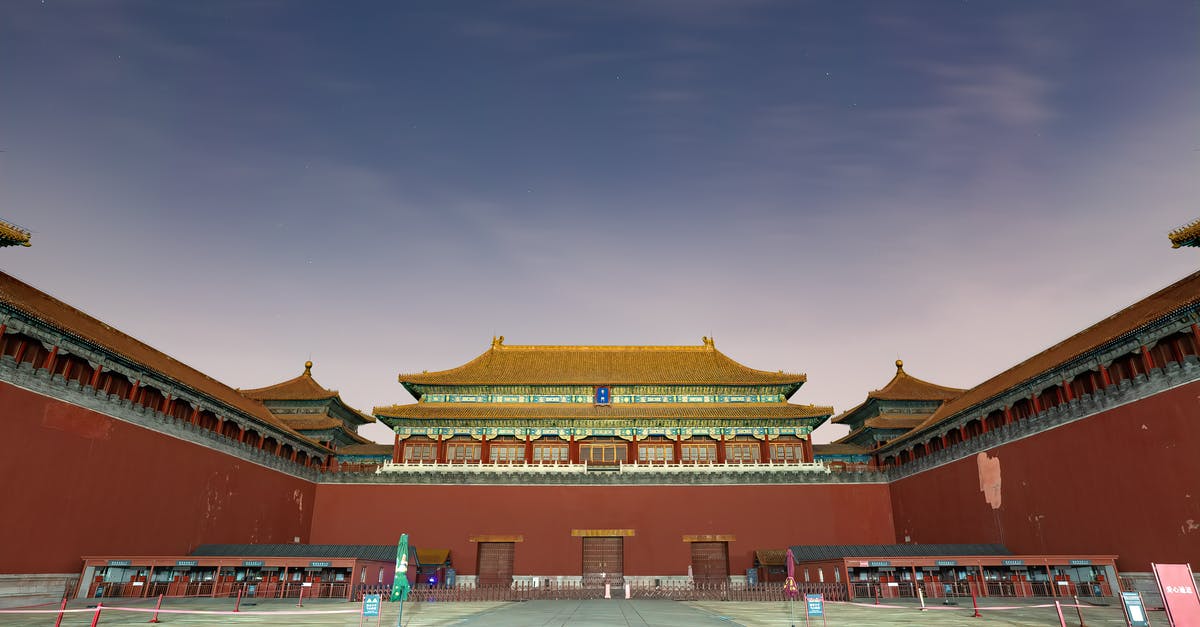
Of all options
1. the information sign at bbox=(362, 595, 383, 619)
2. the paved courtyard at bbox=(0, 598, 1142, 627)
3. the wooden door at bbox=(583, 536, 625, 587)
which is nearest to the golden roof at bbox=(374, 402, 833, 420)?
the wooden door at bbox=(583, 536, 625, 587)

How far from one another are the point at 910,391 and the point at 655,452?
59.6 ft

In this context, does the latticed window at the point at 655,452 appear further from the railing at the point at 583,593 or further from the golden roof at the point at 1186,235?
the golden roof at the point at 1186,235

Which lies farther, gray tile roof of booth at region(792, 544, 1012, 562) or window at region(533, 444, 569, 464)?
window at region(533, 444, 569, 464)

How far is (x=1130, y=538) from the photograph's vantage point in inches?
856

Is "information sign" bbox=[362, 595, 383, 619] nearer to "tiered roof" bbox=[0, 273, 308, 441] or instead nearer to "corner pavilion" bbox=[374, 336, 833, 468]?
"tiered roof" bbox=[0, 273, 308, 441]

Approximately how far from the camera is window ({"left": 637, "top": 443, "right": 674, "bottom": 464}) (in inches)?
1560

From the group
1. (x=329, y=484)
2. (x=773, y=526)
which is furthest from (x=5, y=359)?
(x=773, y=526)

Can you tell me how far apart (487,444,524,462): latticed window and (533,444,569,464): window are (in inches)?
36.1

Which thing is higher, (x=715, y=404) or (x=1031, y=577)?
(x=715, y=404)

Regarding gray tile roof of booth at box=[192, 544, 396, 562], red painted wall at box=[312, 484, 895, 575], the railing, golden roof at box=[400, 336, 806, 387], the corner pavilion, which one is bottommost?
the railing

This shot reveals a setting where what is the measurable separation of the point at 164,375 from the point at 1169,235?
38.4 m

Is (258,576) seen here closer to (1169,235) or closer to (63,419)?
(63,419)

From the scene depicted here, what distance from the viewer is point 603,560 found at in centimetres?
3678

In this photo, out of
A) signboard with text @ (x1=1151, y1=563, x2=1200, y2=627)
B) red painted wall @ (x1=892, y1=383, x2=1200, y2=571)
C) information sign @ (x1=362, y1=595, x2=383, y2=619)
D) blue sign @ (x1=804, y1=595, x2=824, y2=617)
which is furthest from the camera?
red painted wall @ (x1=892, y1=383, x2=1200, y2=571)
